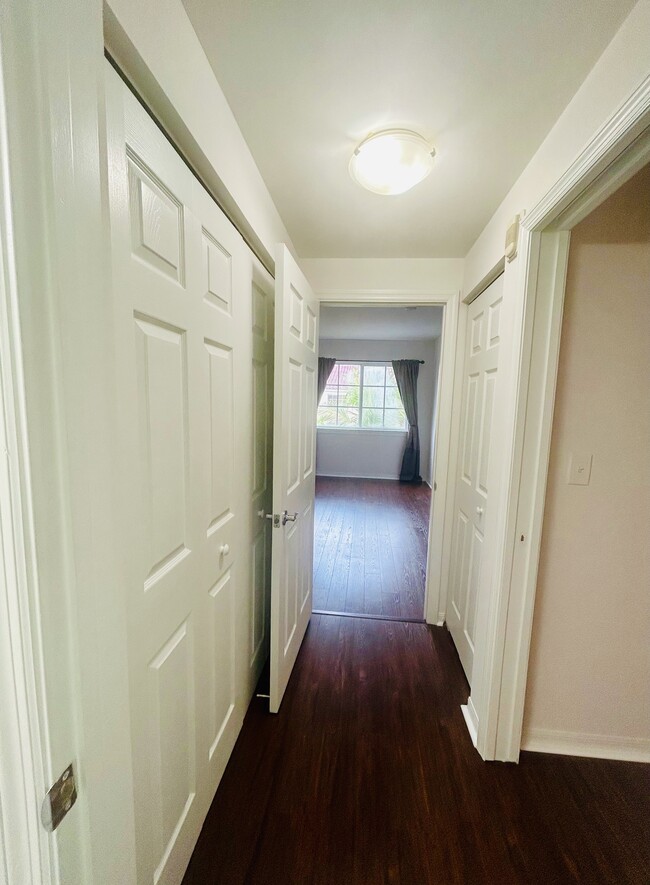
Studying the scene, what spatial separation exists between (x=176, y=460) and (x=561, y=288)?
1.33 metres

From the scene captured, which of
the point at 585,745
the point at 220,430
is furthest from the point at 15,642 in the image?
the point at 585,745

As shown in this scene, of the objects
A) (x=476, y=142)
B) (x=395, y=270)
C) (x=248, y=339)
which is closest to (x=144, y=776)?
(x=248, y=339)

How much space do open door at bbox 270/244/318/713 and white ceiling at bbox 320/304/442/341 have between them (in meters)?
1.85

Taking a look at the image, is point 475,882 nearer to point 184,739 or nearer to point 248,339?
point 184,739

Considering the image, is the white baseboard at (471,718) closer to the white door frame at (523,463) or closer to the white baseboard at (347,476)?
the white door frame at (523,463)

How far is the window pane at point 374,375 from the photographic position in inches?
235

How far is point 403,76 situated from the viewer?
0.91m

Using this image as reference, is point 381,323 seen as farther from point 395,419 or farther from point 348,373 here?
point 395,419

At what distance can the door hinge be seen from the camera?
1.37 feet

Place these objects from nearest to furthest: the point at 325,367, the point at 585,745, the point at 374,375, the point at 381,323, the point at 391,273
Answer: the point at 585,745 → the point at 391,273 → the point at 381,323 → the point at 325,367 → the point at 374,375

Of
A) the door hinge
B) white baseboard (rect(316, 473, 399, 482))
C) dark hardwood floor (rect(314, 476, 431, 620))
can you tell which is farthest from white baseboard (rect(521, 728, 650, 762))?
white baseboard (rect(316, 473, 399, 482))

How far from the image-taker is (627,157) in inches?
32.8

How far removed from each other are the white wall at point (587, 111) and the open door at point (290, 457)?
867 mm

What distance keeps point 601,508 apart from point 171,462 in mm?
1486
